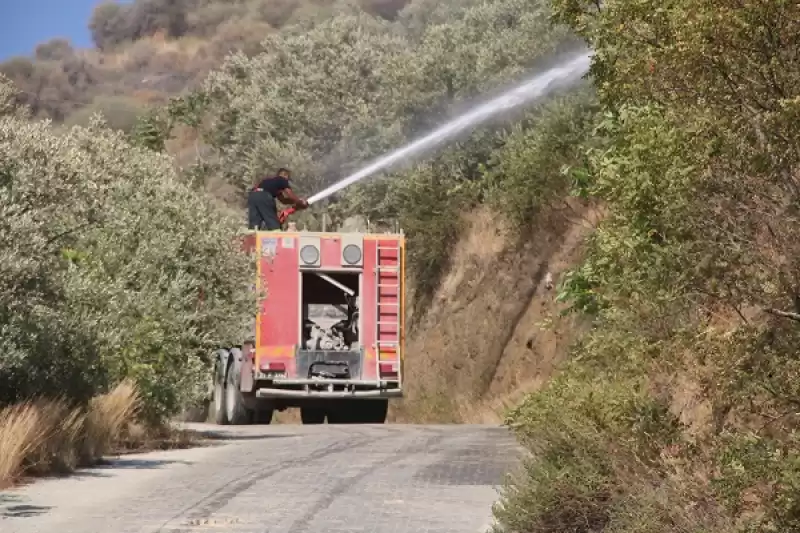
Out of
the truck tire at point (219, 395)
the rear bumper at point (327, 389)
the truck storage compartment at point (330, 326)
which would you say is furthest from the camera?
the truck tire at point (219, 395)

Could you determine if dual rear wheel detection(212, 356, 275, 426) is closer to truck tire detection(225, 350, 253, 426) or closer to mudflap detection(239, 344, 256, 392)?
truck tire detection(225, 350, 253, 426)

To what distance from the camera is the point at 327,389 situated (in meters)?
24.2

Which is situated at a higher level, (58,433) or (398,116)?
(398,116)

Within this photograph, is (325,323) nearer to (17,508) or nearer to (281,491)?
(281,491)

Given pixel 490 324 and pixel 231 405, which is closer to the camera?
pixel 231 405

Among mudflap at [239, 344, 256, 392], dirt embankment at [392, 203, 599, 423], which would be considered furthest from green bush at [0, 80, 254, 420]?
dirt embankment at [392, 203, 599, 423]

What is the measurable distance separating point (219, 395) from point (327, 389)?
2612mm

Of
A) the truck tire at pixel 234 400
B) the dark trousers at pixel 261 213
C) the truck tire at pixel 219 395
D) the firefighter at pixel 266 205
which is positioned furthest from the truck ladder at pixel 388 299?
the truck tire at pixel 219 395

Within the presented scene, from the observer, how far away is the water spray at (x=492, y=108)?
101ft

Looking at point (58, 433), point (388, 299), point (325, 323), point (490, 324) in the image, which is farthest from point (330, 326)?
point (58, 433)

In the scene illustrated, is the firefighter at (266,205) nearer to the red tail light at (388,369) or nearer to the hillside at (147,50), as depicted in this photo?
the red tail light at (388,369)

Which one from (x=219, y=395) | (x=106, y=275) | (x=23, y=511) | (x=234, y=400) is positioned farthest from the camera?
(x=219, y=395)

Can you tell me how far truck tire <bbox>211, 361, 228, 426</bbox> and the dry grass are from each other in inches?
330

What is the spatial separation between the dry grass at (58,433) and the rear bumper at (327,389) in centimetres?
665
